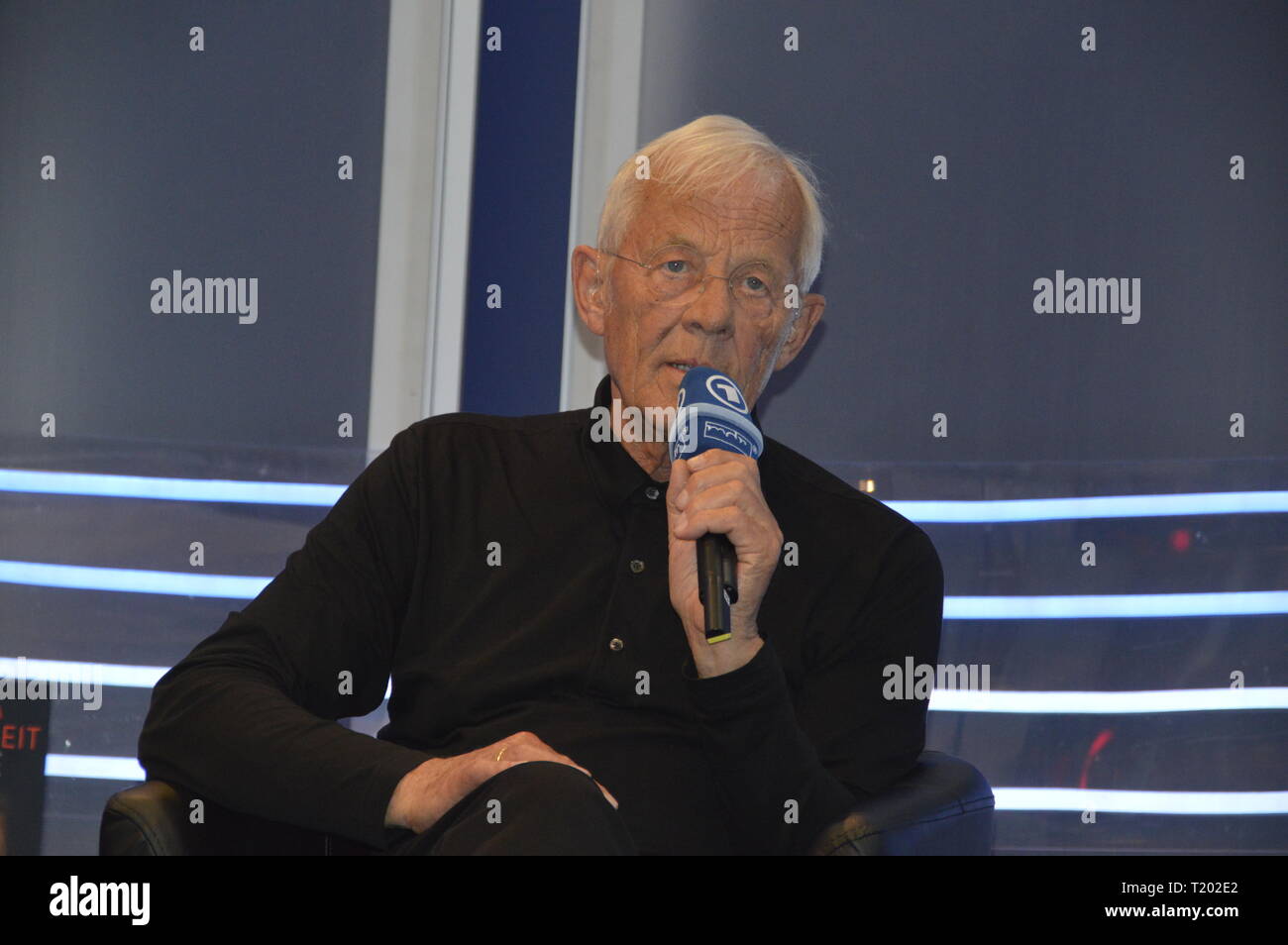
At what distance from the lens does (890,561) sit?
1994mm

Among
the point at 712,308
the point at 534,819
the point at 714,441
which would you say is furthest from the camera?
the point at 712,308

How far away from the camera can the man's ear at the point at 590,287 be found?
2.21 metres

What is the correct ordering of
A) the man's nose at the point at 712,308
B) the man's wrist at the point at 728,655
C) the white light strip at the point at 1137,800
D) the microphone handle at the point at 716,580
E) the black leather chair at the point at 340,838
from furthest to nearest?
the white light strip at the point at 1137,800 → the man's nose at the point at 712,308 → the man's wrist at the point at 728,655 → the black leather chair at the point at 340,838 → the microphone handle at the point at 716,580

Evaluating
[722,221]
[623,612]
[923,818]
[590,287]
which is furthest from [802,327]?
[923,818]

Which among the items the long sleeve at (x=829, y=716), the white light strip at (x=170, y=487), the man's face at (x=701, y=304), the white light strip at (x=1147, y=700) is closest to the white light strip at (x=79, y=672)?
the white light strip at (x=170, y=487)

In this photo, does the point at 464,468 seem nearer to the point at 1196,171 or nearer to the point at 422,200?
the point at 422,200

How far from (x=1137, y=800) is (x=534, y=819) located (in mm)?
2186

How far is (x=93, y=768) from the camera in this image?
10.0 feet

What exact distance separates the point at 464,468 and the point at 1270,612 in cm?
203

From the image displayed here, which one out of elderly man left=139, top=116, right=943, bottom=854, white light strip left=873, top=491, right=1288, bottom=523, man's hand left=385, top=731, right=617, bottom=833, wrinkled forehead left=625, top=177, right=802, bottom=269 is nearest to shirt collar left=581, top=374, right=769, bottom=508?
elderly man left=139, top=116, right=943, bottom=854

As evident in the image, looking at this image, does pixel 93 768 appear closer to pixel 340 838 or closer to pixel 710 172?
pixel 340 838

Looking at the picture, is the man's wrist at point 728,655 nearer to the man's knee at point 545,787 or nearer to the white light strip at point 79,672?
the man's knee at point 545,787

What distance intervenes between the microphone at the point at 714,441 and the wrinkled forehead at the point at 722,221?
0.40 metres

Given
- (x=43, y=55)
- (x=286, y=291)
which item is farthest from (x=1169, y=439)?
(x=43, y=55)
